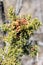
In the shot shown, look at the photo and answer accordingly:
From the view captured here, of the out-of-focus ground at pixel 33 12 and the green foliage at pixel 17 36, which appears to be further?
the out-of-focus ground at pixel 33 12

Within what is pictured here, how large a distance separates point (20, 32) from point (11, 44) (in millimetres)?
207

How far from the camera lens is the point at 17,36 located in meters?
2.34

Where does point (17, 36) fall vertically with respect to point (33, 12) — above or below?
below

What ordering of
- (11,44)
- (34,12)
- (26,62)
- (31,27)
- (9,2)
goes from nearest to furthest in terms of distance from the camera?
1. (31,27)
2. (11,44)
3. (26,62)
4. (34,12)
5. (9,2)

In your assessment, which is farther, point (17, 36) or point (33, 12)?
point (33, 12)

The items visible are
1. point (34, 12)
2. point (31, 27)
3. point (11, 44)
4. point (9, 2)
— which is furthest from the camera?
point (9, 2)

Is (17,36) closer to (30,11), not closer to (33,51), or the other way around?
(33,51)

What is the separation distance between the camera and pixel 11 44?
8.04ft

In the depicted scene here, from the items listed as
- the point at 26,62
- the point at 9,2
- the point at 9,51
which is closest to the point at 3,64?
the point at 9,51

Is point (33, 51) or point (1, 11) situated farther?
point (1, 11)

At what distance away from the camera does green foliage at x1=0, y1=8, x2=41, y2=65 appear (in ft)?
7.48

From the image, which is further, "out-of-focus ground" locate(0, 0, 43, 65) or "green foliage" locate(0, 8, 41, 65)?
"out-of-focus ground" locate(0, 0, 43, 65)

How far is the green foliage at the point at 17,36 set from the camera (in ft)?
7.48

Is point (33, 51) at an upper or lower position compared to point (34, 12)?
lower
